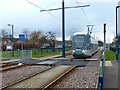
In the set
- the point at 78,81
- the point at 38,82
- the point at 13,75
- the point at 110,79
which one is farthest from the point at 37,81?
the point at 110,79

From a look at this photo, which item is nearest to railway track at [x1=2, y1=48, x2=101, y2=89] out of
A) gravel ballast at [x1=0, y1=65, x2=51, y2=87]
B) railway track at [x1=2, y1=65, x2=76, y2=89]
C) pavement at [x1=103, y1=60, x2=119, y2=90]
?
railway track at [x1=2, y1=65, x2=76, y2=89]

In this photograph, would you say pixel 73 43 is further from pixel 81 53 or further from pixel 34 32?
pixel 34 32

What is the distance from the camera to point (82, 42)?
125 ft

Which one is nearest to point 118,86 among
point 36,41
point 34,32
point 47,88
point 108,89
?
point 108,89

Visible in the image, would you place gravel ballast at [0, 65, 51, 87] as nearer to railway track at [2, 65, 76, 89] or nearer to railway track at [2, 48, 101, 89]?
railway track at [2, 48, 101, 89]

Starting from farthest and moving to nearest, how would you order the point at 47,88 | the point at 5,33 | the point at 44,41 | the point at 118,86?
the point at 44,41 → the point at 5,33 → the point at 118,86 → the point at 47,88

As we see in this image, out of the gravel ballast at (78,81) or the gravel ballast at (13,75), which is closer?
the gravel ballast at (78,81)

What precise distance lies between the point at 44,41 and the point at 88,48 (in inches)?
2589

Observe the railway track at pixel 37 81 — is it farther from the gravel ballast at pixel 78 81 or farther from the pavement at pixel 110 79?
the pavement at pixel 110 79

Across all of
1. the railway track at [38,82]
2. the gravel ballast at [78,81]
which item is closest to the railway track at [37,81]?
the railway track at [38,82]

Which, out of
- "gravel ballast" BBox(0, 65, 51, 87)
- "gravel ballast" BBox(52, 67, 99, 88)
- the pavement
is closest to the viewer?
the pavement

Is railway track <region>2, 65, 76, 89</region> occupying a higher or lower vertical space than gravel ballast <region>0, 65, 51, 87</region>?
higher

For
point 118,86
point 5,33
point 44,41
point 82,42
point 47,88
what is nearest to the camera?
point 47,88

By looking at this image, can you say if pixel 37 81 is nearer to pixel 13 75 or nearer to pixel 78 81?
pixel 78 81
